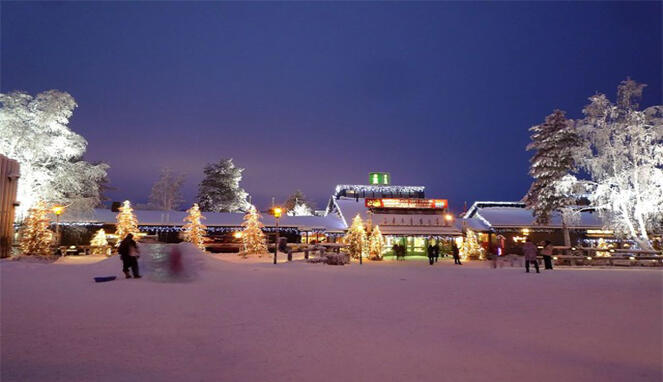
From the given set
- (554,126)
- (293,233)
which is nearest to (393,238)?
(293,233)

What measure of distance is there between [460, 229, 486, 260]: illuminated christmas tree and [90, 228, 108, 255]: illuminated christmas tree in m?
26.4

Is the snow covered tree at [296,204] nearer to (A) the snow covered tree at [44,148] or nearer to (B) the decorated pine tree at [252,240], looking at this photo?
(B) the decorated pine tree at [252,240]

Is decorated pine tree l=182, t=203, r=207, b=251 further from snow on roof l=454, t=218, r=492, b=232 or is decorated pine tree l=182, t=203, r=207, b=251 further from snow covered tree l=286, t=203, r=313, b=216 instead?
snow covered tree l=286, t=203, r=313, b=216

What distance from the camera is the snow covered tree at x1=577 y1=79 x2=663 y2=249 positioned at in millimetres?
23984

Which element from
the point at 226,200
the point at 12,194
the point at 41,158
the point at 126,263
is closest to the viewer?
the point at 126,263

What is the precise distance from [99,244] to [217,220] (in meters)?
9.51

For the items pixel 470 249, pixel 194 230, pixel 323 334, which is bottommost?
pixel 323 334

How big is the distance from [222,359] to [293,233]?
3163cm

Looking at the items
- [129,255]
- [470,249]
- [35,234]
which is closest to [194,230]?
[35,234]

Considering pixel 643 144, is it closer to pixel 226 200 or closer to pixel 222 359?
pixel 222 359

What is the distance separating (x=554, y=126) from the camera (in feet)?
107

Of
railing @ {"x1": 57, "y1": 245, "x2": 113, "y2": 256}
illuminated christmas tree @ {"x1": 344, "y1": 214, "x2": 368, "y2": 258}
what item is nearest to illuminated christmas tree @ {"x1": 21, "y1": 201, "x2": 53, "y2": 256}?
railing @ {"x1": 57, "y1": 245, "x2": 113, "y2": 256}

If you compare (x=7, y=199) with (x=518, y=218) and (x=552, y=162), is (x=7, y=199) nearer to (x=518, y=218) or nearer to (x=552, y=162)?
(x=552, y=162)

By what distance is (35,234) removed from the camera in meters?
21.5
